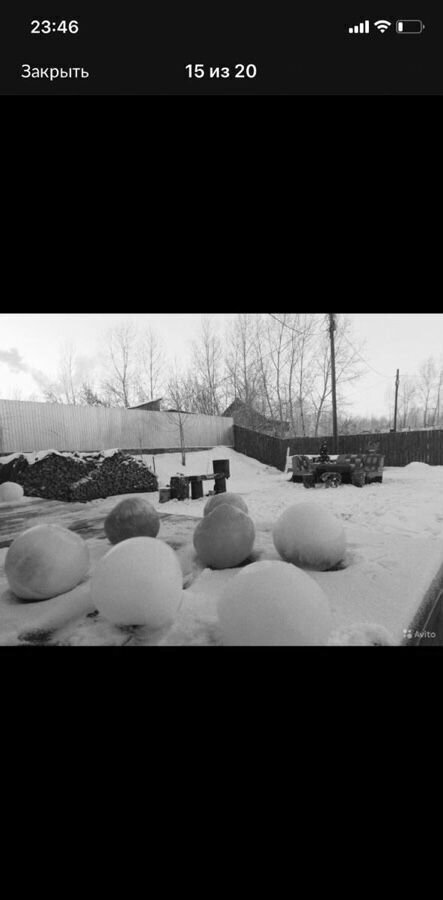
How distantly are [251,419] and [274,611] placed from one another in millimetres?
1782

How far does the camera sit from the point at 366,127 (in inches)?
37.0

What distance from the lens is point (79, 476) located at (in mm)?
4098

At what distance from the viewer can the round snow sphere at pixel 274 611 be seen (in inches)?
53.4

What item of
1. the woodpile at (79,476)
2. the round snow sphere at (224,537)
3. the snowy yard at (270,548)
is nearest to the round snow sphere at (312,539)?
the snowy yard at (270,548)

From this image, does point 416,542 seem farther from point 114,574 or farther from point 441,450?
point 114,574

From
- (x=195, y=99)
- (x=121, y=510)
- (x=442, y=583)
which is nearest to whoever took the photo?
(x=195, y=99)

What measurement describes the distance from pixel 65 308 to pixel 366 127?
1.05 meters

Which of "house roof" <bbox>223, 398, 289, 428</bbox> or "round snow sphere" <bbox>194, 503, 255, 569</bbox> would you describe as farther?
"house roof" <bbox>223, 398, 289, 428</bbox>

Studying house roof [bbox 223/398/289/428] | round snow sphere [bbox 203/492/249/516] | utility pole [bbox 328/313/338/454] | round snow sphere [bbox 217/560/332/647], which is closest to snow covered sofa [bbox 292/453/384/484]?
utility pole [bbox 328/313/338/454]
